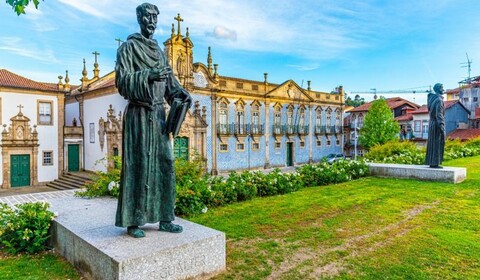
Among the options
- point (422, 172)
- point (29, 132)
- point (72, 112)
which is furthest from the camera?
point (72, 112)

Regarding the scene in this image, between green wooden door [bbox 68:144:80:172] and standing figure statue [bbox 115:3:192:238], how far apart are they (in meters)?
23.0

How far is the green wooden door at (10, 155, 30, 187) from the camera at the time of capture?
2111 centimetres

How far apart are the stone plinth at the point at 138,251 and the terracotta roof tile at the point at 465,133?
40089 mm

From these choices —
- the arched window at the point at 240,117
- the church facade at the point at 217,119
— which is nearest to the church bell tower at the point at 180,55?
the church facade at the point at 217,119

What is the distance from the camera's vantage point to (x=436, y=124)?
1180 cm

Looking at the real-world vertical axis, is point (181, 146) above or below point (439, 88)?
below

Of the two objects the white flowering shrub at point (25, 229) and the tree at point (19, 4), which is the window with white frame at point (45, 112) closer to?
the white flowering shrub at point (25, 229)

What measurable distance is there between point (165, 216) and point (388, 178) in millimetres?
11164

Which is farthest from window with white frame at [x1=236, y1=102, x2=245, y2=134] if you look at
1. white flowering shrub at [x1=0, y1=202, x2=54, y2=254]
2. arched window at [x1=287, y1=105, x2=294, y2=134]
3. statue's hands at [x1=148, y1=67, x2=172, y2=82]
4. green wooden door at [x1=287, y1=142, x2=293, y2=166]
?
statue's hands at [x1=148, y1=67, x2=172, y2=82]

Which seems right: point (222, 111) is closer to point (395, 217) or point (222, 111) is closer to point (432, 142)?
point (432, 142)

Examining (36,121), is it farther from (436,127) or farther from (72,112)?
(436,127)

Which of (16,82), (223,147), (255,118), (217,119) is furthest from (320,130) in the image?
(16,82)

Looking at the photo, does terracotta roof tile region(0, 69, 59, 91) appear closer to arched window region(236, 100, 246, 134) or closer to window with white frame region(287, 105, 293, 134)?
arched window region(236, 100, 246, 134)

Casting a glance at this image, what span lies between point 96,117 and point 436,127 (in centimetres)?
2112
